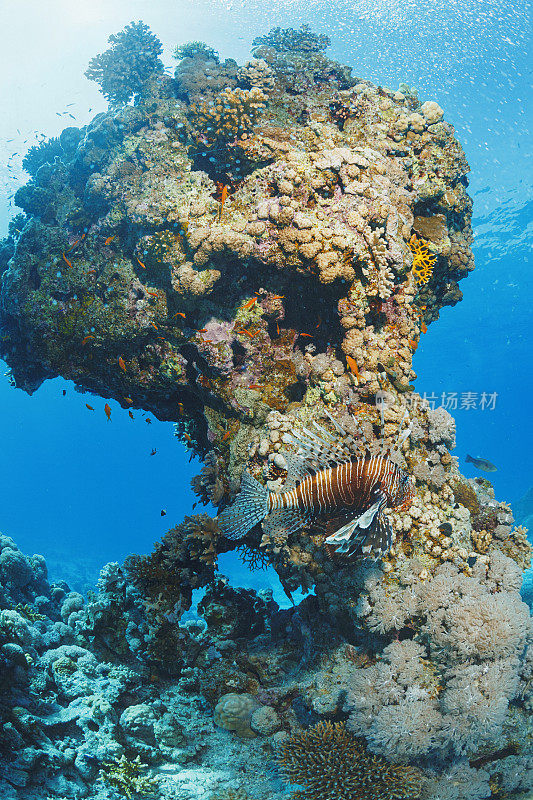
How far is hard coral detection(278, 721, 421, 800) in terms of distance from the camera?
10.8 feet

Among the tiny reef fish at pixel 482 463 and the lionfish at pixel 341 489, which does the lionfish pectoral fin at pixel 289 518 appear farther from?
the tiny reef fish at pixel 482 463

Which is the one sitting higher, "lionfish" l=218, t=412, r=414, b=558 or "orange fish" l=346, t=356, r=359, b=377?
"orange fish" l=346, t=356, r=359, b=377

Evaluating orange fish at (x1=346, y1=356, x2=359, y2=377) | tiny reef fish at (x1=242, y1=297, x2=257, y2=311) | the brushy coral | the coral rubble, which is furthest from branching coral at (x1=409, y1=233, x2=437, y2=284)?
the brushy coral

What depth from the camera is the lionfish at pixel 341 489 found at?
2.89 metres

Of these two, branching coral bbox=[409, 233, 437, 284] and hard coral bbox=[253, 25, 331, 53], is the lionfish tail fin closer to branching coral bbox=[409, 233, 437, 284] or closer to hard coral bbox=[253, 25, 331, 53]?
branching coral bbox=[409, 233, 437, 284]

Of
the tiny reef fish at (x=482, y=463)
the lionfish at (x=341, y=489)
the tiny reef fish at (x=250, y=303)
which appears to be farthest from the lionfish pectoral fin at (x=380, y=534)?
the tiny reef fish at (x=482, y=463)

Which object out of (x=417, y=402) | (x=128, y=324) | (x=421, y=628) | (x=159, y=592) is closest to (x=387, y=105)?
(x=417, y=402)

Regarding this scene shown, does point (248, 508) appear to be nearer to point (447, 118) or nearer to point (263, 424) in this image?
point (263, 424)

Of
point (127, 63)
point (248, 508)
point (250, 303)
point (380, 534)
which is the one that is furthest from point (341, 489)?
point (127, 63)

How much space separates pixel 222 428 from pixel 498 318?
5398cm

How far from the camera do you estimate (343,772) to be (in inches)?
133

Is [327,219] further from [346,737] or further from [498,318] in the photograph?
[498,318]

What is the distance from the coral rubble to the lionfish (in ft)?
0.64

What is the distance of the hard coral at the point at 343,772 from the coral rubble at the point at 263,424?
0.05 feet
